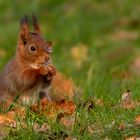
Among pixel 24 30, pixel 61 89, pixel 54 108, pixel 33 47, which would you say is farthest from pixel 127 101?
pixel 61 89

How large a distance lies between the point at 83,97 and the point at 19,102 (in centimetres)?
69

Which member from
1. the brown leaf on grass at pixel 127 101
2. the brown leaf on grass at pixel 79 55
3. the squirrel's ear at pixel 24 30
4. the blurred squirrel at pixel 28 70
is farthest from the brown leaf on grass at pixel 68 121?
the brown leaf on grass at pixel 79 55

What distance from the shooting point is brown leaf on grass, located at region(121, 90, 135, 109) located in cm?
629

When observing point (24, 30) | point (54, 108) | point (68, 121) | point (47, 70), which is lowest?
point (68, 121)

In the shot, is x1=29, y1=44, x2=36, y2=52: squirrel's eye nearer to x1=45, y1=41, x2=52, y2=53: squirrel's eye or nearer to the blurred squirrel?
the blurred squirrel

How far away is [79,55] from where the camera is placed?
1209 cm

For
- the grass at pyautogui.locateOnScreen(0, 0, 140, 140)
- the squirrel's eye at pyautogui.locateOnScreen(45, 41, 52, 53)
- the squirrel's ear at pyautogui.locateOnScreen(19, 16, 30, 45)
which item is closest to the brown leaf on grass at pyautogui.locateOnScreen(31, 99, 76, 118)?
the grass at pyautogui.locateOnScreen(0, 0, 140, 140)

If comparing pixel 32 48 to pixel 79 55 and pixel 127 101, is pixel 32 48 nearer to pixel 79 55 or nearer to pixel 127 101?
pixel 127 101

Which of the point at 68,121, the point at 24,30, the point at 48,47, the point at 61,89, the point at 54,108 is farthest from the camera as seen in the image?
the point at 61,89

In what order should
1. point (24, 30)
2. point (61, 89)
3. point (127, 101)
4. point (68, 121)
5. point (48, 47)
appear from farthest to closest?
1. point (61, 89)
2. point (24, 30)
3. point (48, 47)
4. point (127, 101)
5. point (68, 121)

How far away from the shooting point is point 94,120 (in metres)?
6.00

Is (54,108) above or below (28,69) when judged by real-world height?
below

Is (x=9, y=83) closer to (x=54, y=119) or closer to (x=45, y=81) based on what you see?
(x=45, y=81)

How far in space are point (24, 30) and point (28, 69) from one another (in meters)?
0.36
